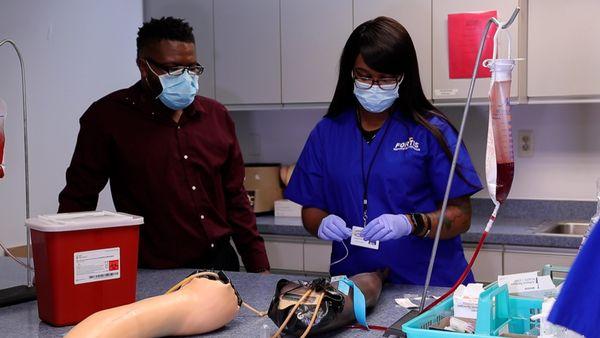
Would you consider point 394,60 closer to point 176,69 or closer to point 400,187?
point 400,187

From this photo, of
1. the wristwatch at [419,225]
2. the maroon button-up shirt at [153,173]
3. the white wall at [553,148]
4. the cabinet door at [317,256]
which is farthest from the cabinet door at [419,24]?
the wristwatch at [419,225]

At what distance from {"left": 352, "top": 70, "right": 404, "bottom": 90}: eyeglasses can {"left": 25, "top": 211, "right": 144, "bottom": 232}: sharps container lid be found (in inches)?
29.2

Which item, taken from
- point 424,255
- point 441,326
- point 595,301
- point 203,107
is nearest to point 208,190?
point 203,107

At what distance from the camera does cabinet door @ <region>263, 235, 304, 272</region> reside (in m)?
3.25

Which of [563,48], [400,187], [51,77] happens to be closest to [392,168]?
[400,187]

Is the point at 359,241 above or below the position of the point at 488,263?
above

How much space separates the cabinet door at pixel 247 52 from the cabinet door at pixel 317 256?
0.78 m

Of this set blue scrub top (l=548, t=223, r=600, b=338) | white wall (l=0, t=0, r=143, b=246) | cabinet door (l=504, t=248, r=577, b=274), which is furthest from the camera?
white wall (l=0, t=0, r=143, b=246)

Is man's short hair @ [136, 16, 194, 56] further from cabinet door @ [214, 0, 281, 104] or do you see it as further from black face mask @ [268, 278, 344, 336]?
cabinet door @ [214, 0, 281, 104]

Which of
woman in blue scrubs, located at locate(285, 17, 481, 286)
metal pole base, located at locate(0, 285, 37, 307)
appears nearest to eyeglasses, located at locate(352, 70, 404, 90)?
woman in blue scrubs, located at locate(285, 17, 481, 286)

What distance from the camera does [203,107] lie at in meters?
2.29

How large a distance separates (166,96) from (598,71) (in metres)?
1.86

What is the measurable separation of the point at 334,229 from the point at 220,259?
0.53 meters

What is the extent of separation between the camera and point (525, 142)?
3.32 metres
